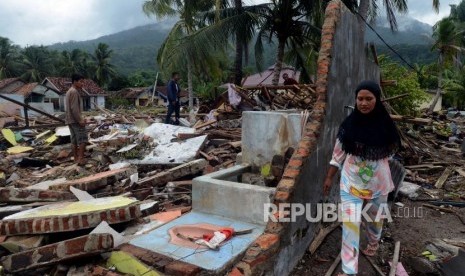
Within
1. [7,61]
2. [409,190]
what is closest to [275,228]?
[409,190]

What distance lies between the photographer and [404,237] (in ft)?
14.4

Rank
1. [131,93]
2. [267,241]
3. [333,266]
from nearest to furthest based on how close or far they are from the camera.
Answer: [267,241]
[333,266]
[131,93]

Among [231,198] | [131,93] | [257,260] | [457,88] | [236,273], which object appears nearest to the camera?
[236,273]

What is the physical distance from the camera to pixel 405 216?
5082mm

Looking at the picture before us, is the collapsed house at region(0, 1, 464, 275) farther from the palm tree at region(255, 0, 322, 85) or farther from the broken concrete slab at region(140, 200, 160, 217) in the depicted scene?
the palm tree at region(255, 0, 322, 85)

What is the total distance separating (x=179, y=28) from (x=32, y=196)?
16299mm

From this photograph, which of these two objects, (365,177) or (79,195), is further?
(79,195)

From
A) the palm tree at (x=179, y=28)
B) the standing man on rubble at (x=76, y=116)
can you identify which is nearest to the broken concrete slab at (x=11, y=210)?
the standing man on rubble at (x=76, y=116)

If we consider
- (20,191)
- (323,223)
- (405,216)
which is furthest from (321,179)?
(20,191)

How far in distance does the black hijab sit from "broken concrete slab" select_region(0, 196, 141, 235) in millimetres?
2350

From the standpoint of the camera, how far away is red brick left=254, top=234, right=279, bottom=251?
3058mm

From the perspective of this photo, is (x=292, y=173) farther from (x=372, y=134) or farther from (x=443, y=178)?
(x=443, y=178)

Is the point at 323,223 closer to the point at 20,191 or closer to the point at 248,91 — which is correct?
the point at 20,191

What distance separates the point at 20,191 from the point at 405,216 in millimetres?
5276
